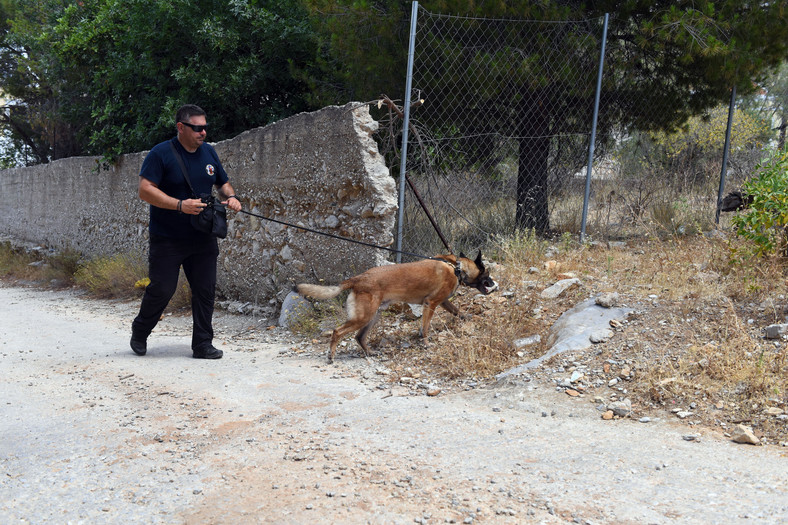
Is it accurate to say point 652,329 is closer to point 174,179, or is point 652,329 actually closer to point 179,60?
point 174,179

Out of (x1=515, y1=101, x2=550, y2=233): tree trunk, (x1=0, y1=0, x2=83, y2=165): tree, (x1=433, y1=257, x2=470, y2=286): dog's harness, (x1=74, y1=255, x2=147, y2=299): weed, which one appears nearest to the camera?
(x1=433, y1=257, x2=470, y2=286): dog's harness

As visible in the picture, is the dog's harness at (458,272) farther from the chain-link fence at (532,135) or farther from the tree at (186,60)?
the tree at (186,60)

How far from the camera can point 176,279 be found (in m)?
4.93

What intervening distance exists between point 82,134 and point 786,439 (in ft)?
43.8

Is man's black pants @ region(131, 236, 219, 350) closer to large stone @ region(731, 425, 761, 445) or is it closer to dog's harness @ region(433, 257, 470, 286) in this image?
dog's harness @ region(433, 257, 470, 286)

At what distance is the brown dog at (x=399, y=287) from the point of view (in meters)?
4.84

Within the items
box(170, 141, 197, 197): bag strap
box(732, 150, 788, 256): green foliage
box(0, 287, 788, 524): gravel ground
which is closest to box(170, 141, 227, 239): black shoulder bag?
box(170, 141, 197, 197): bag strap

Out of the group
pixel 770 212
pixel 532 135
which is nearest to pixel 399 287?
pixel 770 212

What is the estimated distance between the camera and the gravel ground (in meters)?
2.42

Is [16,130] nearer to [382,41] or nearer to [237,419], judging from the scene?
[382,41]

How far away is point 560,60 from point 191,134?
15.2ft

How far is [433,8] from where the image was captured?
6.77 metres

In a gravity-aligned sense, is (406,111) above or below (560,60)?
below

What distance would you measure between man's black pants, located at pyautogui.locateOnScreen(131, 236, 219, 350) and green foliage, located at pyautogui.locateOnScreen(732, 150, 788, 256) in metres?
4.76
